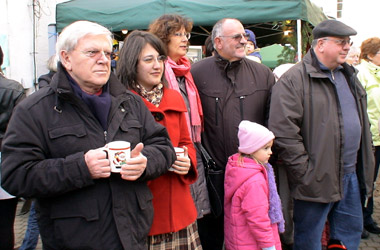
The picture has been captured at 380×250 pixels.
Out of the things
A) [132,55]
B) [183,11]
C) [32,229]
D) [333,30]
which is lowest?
[32,229]

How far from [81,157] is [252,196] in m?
1.41

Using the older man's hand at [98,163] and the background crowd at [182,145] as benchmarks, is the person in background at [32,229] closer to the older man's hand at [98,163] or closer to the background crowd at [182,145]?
the background crowd at [182,145]

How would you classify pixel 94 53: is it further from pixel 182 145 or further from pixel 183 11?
pixel 183 11

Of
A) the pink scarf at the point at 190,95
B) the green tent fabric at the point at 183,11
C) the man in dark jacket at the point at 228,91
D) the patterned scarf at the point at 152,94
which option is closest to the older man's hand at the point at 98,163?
the patterned scarf at the point at 152,94

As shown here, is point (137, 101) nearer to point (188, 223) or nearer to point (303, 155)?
point (188, 223)

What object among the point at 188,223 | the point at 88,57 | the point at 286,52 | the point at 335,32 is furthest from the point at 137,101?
the point at 286,52

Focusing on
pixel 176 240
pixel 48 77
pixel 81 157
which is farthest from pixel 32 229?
pixel 81 157

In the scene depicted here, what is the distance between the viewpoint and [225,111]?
→ 320 centimetres

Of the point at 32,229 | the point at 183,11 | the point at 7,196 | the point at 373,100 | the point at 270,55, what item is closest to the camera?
the point at 7,196

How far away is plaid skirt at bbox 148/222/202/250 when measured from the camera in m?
2.37

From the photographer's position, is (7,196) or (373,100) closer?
(7,196)

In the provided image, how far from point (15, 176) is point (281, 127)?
1.99m

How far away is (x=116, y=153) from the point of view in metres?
1.72

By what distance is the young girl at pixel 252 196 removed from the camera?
8.75 ft
